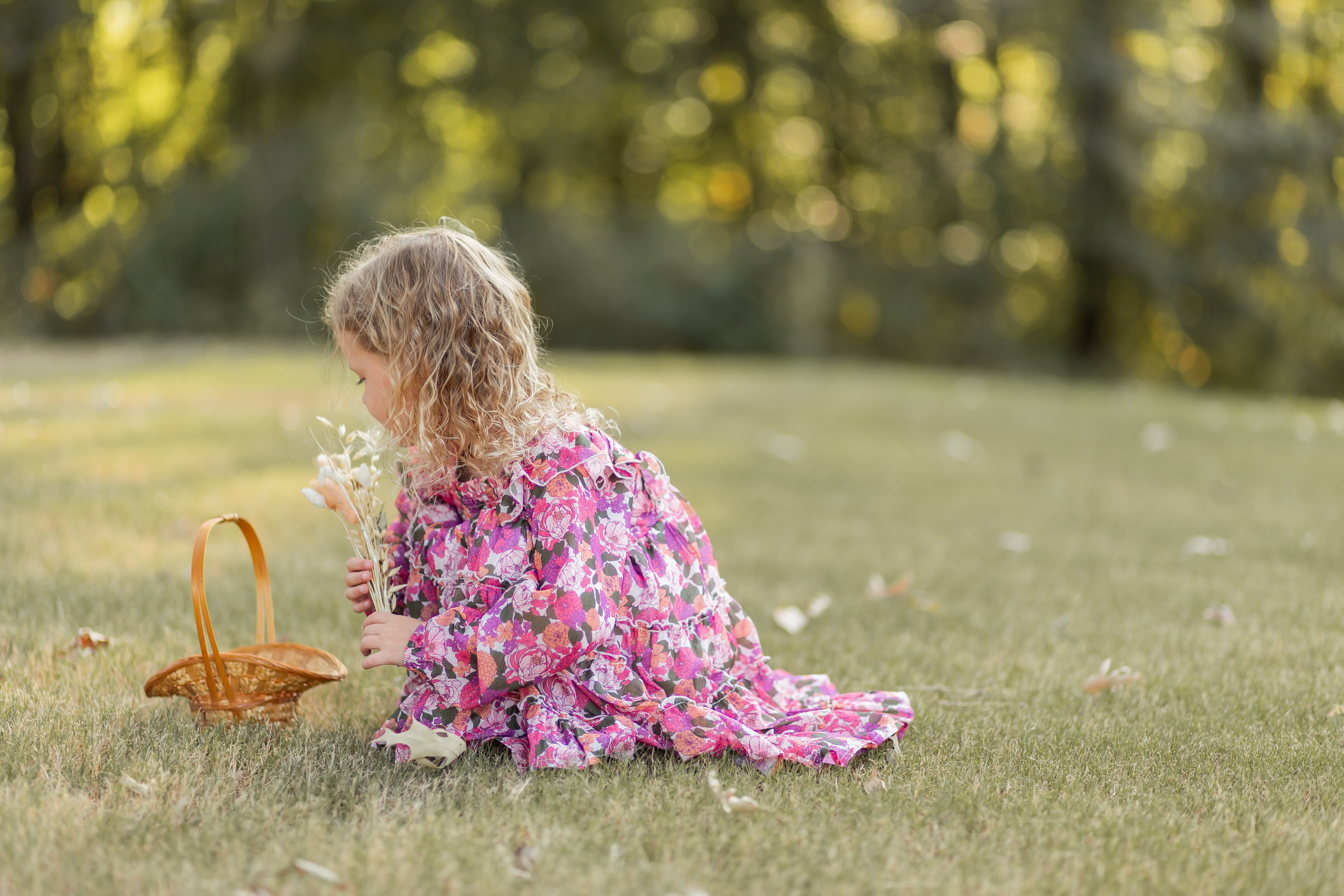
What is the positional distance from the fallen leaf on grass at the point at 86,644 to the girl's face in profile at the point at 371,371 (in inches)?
43.0

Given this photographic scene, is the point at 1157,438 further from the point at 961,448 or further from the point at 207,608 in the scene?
the point at 207,608

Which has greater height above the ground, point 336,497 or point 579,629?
point 336,497

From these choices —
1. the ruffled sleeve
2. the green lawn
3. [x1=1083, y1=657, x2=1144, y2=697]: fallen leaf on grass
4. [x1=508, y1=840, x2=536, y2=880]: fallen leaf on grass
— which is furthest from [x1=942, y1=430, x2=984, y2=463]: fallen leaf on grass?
[x1=508, y1=840, x2=536, y2=880]: fallen leaf on grass

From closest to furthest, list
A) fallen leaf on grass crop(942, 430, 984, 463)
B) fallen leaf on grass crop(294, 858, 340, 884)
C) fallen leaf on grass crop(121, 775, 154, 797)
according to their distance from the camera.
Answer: fallen leaf on grass crop(294, 858, 340, 884), fallen leaf on grass crop(121, 775, 154, 797), fallen leaf on grass crop(942, 430, 984, 463)

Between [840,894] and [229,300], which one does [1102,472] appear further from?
[229,300]

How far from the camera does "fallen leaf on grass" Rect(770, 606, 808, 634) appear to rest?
11.4ft

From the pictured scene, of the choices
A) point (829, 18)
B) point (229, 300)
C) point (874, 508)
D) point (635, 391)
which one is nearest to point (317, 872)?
point (874, 508)

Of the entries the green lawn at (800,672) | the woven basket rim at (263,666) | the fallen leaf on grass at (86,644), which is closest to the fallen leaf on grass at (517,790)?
the green lawn at (800,672)

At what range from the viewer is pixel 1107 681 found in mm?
2906

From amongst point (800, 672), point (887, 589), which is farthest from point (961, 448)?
point (800, 672)

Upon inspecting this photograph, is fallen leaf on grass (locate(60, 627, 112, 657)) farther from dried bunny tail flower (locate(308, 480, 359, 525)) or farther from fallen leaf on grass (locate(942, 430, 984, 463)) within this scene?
fallen leaf on grass (locate(942, 430, 984, 463))

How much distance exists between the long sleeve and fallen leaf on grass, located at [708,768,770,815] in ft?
1.21

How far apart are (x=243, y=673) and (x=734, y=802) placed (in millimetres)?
1092

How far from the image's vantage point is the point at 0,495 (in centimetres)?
452
